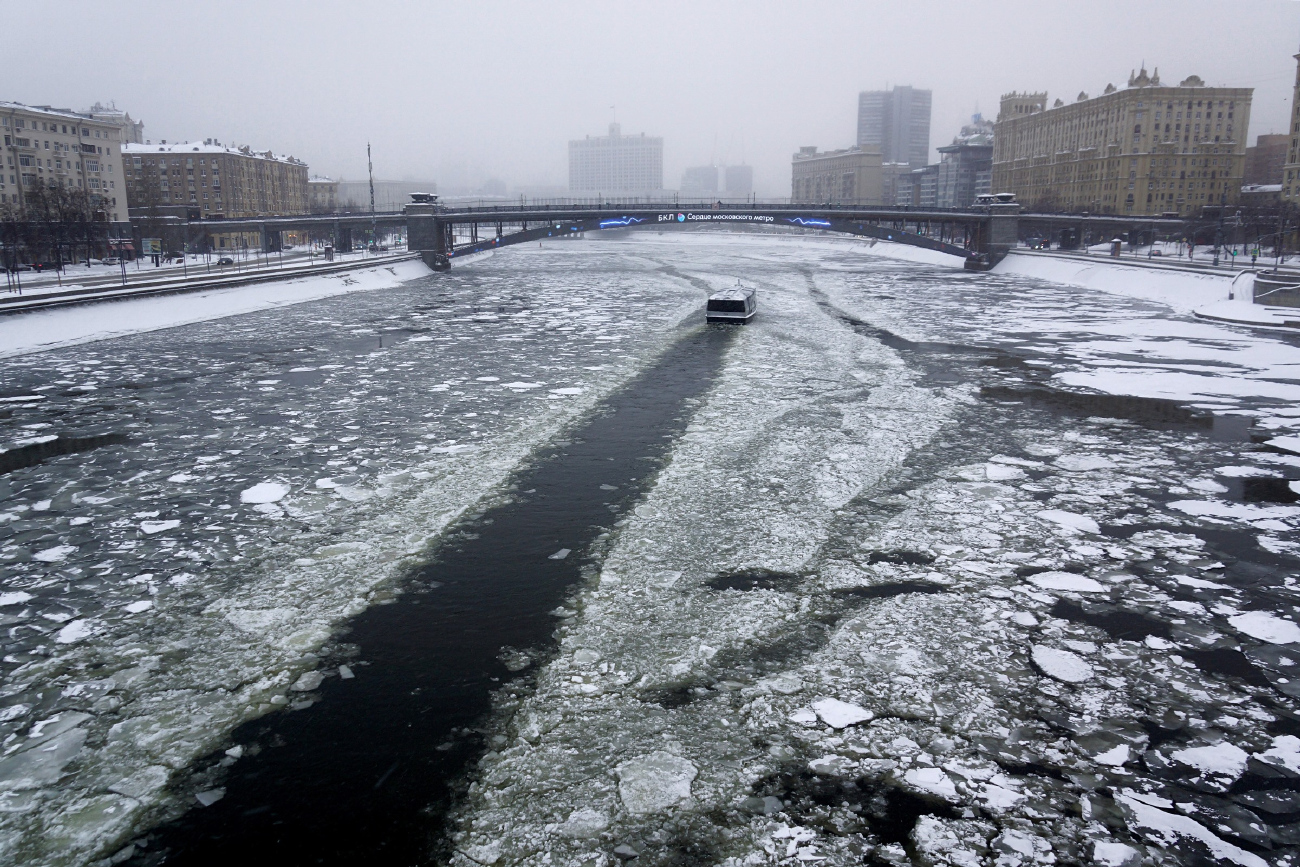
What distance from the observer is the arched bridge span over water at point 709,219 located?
2864 inches

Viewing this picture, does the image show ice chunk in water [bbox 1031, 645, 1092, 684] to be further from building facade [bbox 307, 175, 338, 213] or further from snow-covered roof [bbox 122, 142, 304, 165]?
building facade [bbox 307, 175, 338, 213]

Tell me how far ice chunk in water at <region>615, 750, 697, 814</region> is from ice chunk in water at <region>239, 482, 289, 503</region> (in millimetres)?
8198

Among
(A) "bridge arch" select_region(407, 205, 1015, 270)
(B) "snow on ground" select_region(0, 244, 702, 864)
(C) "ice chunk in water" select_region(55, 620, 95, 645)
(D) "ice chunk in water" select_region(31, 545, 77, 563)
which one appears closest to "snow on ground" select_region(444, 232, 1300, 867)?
(B) "snow on ground" select_region(0, 244, 702, 864)

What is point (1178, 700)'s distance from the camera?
7207 millimetres

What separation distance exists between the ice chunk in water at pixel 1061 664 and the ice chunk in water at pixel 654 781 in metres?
3.66

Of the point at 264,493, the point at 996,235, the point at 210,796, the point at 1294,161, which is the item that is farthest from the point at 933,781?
the point at 1294,161

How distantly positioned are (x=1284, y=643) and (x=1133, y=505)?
414 cm

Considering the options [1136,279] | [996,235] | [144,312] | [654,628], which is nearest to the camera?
[654,628]

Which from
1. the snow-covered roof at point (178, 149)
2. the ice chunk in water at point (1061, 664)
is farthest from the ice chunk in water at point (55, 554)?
the snow-covered roof at point (178, 149)

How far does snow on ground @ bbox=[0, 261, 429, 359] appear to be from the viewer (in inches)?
1192

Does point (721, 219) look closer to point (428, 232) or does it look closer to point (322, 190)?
point (428, 232)

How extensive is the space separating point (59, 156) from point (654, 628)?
107853mm

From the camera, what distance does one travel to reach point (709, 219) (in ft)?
257

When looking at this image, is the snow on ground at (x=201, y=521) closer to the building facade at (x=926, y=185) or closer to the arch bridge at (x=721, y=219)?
the arch bridge at (x=721, y=219)
